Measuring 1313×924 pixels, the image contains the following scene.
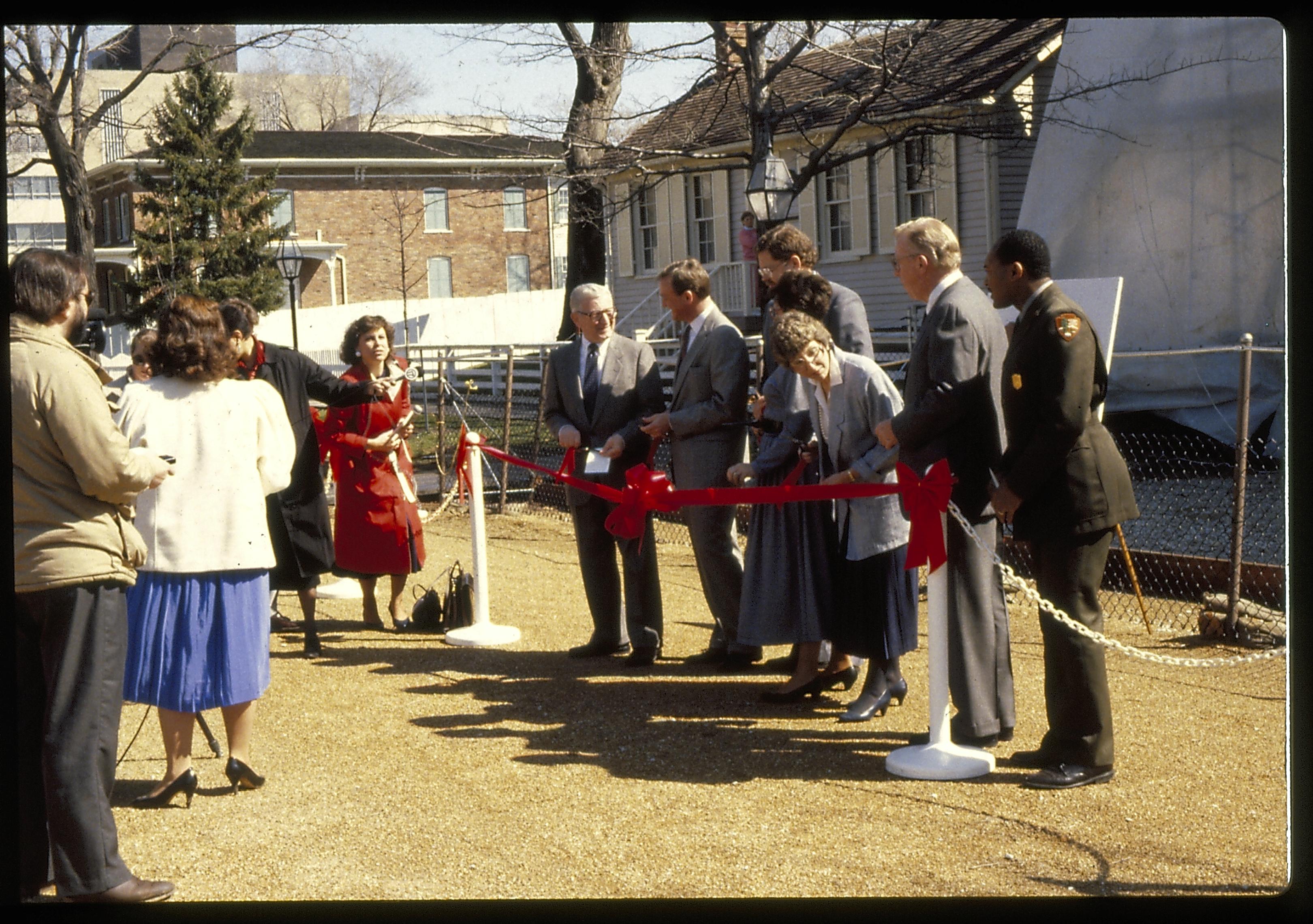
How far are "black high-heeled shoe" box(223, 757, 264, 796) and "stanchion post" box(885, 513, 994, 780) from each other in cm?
233

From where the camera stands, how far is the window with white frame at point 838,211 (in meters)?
24.5

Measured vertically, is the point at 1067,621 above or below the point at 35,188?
below

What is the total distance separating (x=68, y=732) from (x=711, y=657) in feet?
12.5

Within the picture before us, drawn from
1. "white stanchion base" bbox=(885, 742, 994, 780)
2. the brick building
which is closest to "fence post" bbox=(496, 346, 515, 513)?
"white stanchion base" bbox=(885, 742, 994, 780)

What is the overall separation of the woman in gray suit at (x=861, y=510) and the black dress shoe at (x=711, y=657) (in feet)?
4.03

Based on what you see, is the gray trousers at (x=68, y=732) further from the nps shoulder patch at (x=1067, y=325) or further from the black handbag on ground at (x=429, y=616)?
the black handbag on ground at (x=429, y=616)

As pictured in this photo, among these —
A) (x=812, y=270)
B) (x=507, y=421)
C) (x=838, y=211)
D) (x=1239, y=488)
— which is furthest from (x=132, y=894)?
(x=838, y=211)

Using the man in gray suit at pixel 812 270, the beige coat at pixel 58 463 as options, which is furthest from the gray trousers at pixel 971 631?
the beige coat at pixel 58 463

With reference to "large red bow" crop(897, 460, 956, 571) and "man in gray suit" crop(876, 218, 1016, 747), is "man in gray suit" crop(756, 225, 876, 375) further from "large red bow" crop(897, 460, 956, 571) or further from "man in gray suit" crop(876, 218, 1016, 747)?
"large red bow" crop(897, 460, 956, 571)

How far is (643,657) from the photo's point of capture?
741 cm

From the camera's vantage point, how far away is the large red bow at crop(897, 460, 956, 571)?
5273 mm

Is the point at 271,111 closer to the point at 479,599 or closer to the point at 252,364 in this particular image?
the point at 479,599

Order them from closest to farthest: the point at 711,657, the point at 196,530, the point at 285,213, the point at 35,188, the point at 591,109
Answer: the point at 196,530 → the point at 711,657 → the point at 591,109 → the point at 285,213 → the point at 35,188

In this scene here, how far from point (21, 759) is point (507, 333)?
36.2 m
